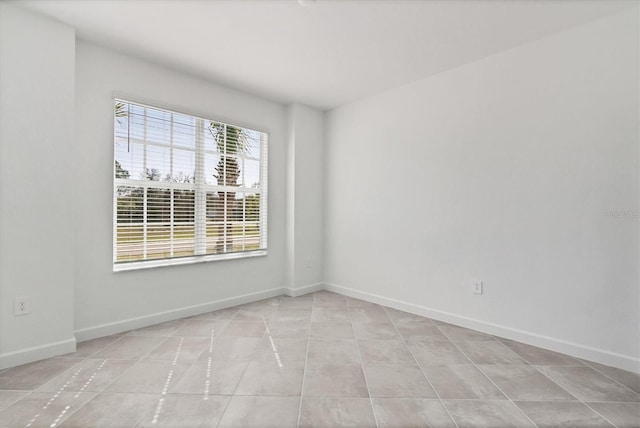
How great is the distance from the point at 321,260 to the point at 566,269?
2767 millimetres

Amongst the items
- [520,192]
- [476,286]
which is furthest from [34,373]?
[520,192]

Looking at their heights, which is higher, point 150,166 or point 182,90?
point 182,90

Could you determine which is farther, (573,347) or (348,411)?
(573,347)

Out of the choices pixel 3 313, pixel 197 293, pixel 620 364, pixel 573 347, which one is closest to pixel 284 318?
pixel 197 293

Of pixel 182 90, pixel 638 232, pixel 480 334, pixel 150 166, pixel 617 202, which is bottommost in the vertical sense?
pixel 480 334

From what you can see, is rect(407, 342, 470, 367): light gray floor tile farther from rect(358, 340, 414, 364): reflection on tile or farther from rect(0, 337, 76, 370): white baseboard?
rect(0, 337, 76, 370): white baseboard

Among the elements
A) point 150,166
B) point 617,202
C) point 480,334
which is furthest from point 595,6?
point 150,166

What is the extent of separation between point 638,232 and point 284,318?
2.95m

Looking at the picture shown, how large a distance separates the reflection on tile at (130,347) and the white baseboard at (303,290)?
170 centimetres

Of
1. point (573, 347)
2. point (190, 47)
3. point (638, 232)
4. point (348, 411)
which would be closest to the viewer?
point (348, 411)

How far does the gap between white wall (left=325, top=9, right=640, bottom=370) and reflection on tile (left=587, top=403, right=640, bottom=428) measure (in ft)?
1.94

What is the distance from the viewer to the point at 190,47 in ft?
8.79

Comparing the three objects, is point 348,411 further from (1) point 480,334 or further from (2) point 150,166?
(2) point 150,166

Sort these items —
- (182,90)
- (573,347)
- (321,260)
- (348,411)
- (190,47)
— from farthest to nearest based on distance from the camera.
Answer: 1. (321,260)
2. (182,90)
3. (190,47)
4. (573,347)
5. (348,411)
